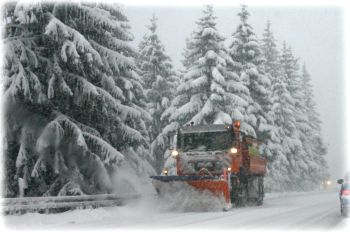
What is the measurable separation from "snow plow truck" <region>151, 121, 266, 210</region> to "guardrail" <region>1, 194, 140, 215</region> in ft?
5.32

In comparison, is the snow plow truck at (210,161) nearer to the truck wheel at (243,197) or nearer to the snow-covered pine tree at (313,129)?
the truck wheel at (243,197)

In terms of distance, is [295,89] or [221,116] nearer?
[221,116]

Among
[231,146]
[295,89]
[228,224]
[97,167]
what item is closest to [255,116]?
[295,89]

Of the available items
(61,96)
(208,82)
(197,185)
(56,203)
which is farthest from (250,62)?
(56,203)

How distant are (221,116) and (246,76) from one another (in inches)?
233

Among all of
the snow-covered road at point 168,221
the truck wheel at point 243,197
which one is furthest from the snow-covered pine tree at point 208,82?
the snow-covered road at point 168,221

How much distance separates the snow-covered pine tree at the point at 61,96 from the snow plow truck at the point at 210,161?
236 centimetres

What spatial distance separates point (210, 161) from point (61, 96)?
5742 millimetres

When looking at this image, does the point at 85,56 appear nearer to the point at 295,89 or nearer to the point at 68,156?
the point at 68,156

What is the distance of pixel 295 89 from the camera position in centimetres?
4950

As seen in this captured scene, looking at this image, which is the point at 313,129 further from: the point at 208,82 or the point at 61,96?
the point at 61,96

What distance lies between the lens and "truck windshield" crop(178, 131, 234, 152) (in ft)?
65.0

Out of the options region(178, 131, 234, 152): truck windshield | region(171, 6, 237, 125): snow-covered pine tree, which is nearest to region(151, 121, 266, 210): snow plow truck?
region(178, 131, 234, 152): truck windshield

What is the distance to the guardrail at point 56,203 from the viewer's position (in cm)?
1423
